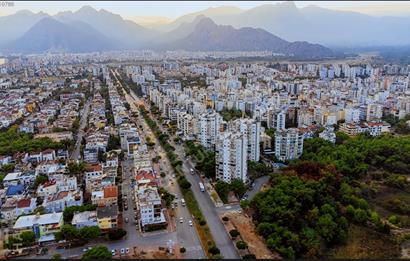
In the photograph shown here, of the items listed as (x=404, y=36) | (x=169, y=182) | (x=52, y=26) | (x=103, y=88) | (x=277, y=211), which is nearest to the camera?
(x=277, y=211)

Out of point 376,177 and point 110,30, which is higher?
point 110,30

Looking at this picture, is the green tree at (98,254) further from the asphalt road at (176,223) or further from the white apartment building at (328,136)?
the white apartment building at (328,136)

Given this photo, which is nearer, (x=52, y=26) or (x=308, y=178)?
(x=308, y=178)

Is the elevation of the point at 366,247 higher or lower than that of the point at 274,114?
lower

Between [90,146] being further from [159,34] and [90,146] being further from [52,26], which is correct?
[159,34]

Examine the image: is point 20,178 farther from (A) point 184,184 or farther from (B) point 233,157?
(B) point 233,157

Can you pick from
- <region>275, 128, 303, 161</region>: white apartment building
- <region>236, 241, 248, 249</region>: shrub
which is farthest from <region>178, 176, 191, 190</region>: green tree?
<region>275, 128, 303, 161</region>: white apartment building

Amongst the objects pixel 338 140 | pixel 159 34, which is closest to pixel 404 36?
pixel 159 34

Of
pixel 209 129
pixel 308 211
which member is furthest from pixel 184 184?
pixel 209 129
